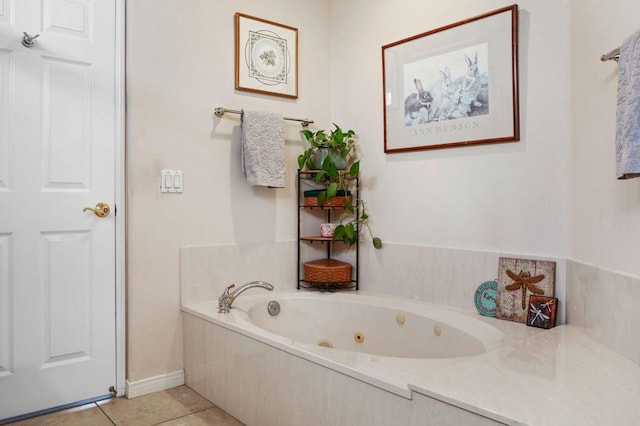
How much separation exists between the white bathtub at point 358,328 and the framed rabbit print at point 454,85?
847 millimetres

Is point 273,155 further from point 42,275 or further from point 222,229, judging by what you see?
point 42,275

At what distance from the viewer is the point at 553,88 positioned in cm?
192

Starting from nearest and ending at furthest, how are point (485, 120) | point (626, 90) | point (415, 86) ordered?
point (626, 90) → point (485, 120) → point (415, 86)

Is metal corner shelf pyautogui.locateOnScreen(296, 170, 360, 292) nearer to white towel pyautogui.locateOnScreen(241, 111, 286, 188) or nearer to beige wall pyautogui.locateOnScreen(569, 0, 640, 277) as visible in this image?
white towel pyautogui.locateOnScreen(241, 111, 286, 188)

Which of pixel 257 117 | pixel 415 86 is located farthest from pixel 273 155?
pixel 415 86

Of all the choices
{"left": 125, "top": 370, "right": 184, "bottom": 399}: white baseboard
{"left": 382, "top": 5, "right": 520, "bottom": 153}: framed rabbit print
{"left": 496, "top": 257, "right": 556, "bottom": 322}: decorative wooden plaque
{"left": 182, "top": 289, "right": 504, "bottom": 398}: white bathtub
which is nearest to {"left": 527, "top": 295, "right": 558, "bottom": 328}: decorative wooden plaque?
{"left": 496, "top": 257, "right": 556, "bottom": 322}: decorative wooden plaque

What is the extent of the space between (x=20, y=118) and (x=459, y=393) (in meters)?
2.00

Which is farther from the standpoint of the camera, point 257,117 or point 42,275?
point 257,117

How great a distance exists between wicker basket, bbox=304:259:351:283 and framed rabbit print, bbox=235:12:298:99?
40.4 inches

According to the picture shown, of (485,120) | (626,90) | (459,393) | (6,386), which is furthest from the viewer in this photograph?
(485,120)

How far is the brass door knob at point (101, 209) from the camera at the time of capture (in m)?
2.10

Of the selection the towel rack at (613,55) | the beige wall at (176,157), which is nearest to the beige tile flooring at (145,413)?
the beige wall at (176,157)

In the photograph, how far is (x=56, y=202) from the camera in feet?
6.61

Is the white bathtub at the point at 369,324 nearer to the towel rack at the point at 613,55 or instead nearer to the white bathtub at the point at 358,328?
the white bathtub at the point at 358,328
